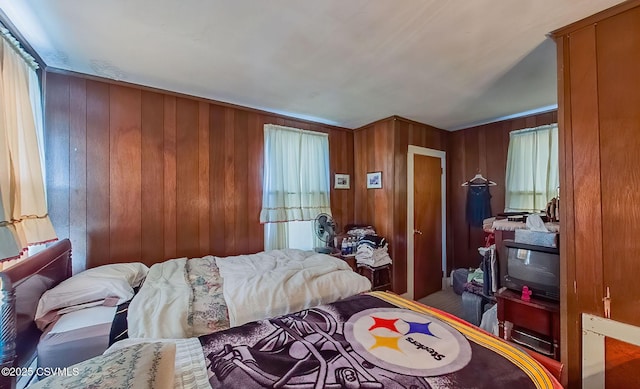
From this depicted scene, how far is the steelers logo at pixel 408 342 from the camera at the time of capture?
40.8 inches

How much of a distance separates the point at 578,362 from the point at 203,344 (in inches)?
84.4

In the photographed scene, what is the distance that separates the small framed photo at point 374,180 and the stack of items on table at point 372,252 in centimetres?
73

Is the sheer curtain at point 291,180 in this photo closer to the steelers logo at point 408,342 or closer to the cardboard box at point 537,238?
the steelers logo at point 408,342

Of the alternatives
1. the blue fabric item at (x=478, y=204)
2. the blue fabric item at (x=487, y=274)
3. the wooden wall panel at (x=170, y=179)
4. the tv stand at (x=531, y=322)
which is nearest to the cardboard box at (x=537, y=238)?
the blue fabric item at (x=487, y=274)

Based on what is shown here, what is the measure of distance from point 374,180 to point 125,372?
10.9ft

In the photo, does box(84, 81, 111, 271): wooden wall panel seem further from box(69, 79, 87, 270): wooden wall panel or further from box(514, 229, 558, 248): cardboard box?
box(514, 229, 558, 248): cardboard box

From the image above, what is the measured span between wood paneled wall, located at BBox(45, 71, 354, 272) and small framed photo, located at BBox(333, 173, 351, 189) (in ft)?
3.88

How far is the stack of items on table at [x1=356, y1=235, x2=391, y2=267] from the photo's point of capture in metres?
3.27

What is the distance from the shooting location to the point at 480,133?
386 cm

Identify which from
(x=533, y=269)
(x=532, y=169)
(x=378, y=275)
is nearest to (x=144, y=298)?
(x=378, y=275)

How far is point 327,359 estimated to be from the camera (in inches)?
42.5

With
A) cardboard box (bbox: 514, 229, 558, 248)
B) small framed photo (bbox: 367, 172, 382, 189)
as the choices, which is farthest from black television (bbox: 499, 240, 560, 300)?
small framed photo (bbox: 367, 172, 382, 189)

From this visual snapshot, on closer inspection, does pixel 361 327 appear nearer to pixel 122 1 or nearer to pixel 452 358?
pixel 452 358

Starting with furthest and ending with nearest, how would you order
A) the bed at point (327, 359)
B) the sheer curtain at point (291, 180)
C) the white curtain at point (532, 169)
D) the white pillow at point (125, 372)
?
the sheer curtain at point (291, 180), the white curtain at point (532, 169), the bed at point (327, 359), the white pillow at point (125, 372)
